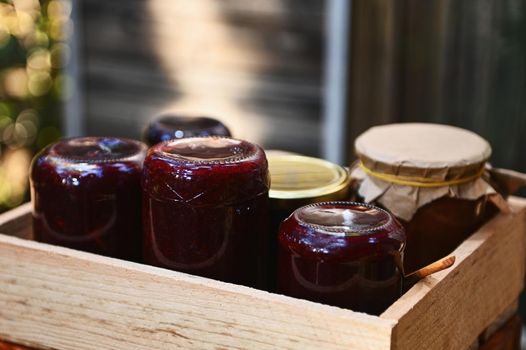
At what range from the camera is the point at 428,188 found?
117 cm

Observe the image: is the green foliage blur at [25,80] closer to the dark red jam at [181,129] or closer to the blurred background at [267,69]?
the blurred background at [267,69]

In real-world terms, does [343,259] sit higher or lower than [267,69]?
higher

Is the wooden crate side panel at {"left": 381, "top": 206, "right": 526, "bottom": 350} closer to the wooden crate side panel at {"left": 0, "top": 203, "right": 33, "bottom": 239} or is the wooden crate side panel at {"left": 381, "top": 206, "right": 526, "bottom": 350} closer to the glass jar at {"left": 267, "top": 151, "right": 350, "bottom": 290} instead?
the glass jar at {"left": 267, "top": 151, "right": 350, "bottom": 290}

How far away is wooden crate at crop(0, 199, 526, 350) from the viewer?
0.97 meters

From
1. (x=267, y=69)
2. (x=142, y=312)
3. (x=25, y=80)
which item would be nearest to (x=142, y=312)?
(x=142, y=312)

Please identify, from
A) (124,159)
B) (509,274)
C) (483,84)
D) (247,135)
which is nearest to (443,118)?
(483,84)

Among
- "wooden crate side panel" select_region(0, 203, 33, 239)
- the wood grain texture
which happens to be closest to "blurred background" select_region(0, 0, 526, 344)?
the wood grain texture

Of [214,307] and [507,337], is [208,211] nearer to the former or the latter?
[214,307]

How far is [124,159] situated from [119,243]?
116 mm

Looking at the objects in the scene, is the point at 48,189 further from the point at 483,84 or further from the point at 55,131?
the point at 55,131

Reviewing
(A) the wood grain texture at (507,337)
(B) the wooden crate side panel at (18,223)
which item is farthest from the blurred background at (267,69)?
(B) the wooden crate side panel at (18,223)

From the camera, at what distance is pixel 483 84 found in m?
2.65

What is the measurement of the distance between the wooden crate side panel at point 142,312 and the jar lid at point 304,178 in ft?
0.68

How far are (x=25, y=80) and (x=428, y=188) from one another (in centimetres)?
279
